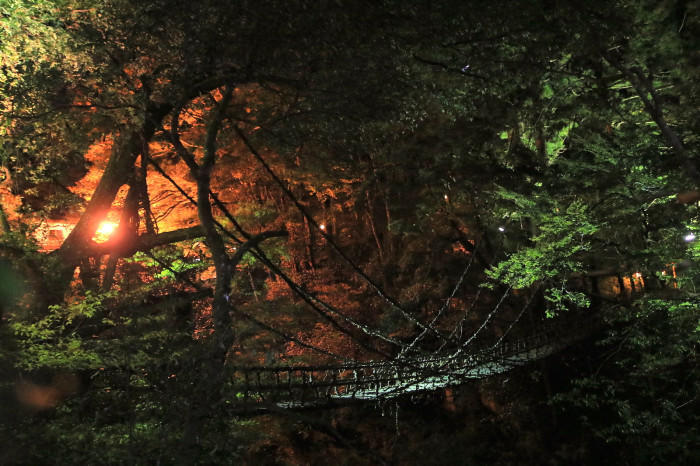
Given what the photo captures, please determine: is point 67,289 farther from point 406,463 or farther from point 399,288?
point 399,288

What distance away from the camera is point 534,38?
3.83 metres

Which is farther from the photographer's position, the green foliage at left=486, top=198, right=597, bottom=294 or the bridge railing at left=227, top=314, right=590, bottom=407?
the bridge railing at left=227, top=314, right=590, bottom=407

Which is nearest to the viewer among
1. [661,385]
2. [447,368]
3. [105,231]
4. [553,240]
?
[553,240]

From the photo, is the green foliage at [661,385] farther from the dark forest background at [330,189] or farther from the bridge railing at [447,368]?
the bridge railing at [447,368]

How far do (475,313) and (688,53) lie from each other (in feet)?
21.0

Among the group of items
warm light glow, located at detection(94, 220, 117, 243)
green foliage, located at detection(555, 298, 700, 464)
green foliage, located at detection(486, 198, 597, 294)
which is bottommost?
green foliage, located at detection(555, 298, 700, 464)

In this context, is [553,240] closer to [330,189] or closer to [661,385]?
[661,385]

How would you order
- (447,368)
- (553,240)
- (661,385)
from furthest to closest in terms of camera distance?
1. (661,385)
2. (447,368)
3. (553,240)

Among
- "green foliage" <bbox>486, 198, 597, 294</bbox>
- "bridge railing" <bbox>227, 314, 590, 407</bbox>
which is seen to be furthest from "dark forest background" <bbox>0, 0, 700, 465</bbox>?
"bridge railing" <bbox>227, 314, 590, 407</bbox>

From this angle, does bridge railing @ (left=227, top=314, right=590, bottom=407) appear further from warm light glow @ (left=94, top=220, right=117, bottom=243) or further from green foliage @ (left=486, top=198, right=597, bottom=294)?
→ warm light glow @ (left=94, top=220, right=117, bottom=243)

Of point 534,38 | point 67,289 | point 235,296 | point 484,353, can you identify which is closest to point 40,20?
point 67,289

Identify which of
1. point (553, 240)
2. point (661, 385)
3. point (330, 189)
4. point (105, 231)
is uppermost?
point (330, 189)

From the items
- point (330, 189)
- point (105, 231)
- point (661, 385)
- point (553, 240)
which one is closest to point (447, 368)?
point (553, 240)

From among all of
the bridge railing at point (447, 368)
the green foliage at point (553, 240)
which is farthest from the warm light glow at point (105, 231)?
the green foliage at point (553, 240)
